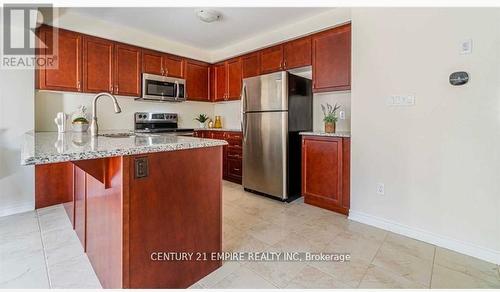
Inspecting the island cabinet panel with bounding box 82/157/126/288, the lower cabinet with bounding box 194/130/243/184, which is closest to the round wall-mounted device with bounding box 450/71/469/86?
the island cabinet panel with bounding box 82/157/126/288

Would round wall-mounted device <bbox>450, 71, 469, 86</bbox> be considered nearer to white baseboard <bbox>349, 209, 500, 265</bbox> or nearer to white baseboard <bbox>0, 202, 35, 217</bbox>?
white baseboard <bbox>349, 209, 500, 265</bbox>

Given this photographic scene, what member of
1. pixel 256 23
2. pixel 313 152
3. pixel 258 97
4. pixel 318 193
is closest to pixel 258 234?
pixel 318 193

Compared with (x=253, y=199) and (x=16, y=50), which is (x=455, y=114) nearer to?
(x=253, y=199)

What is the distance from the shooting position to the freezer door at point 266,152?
10.2 feet

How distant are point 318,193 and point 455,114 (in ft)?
4.94

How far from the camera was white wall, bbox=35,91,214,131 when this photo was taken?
10.2 ft

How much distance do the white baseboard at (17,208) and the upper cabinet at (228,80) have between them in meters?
3.02

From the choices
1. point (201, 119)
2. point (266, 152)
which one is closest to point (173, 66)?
point (201, 119)

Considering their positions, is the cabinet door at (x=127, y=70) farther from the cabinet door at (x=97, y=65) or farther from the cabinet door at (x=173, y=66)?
the cabinet door at (x=173, y=66)

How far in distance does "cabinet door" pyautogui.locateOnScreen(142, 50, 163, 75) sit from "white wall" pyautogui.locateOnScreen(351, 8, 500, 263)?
2833 millimetres

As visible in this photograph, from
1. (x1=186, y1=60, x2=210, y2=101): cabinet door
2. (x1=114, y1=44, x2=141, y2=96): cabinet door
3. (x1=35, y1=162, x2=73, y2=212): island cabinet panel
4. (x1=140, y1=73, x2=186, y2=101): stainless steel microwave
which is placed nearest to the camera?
(x1=35, y1=162, x2=73, y2=212): island cabinet panel

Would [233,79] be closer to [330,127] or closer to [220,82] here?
[220,82]

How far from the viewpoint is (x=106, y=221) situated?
136 centimetres

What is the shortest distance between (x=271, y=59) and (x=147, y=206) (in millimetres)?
2925
